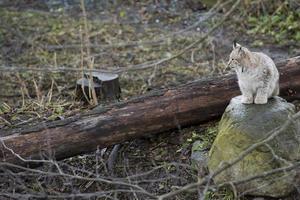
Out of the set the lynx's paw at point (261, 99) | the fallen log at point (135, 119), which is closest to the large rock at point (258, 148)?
the lynx's paw at point (261, 99)

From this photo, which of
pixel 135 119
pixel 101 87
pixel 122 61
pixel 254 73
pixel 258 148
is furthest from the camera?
pixel 122 61

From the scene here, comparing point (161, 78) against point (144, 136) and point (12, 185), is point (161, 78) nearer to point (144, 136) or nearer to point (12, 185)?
point (144, 136)

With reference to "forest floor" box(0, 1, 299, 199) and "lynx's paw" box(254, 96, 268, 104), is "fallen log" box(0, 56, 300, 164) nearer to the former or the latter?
"forest floor" box(0, 1, 299, 199)

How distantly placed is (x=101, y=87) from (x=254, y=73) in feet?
7.76

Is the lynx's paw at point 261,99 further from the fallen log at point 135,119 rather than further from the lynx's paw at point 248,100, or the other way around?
the fallen log at point 135,119

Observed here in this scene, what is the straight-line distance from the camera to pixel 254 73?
4250 mm

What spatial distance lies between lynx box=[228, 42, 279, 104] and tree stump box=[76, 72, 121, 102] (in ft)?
7.20

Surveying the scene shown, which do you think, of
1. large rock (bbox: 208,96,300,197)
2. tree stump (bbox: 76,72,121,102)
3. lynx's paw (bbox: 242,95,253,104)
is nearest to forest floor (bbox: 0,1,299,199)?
tree stump (bbox: 76,72,121,102)

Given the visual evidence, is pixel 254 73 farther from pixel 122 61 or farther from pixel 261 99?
pixel 122 61

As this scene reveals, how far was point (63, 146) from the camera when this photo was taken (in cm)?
459

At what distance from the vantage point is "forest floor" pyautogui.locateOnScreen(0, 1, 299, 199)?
15.8 feet

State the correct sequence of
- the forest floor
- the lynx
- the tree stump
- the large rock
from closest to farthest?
the large rock, the lynx, the forest floor, the tree stump

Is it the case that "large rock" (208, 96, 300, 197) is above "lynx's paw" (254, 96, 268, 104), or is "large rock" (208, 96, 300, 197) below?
below

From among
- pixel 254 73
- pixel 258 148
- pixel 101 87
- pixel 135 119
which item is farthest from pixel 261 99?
pixel 101 87
